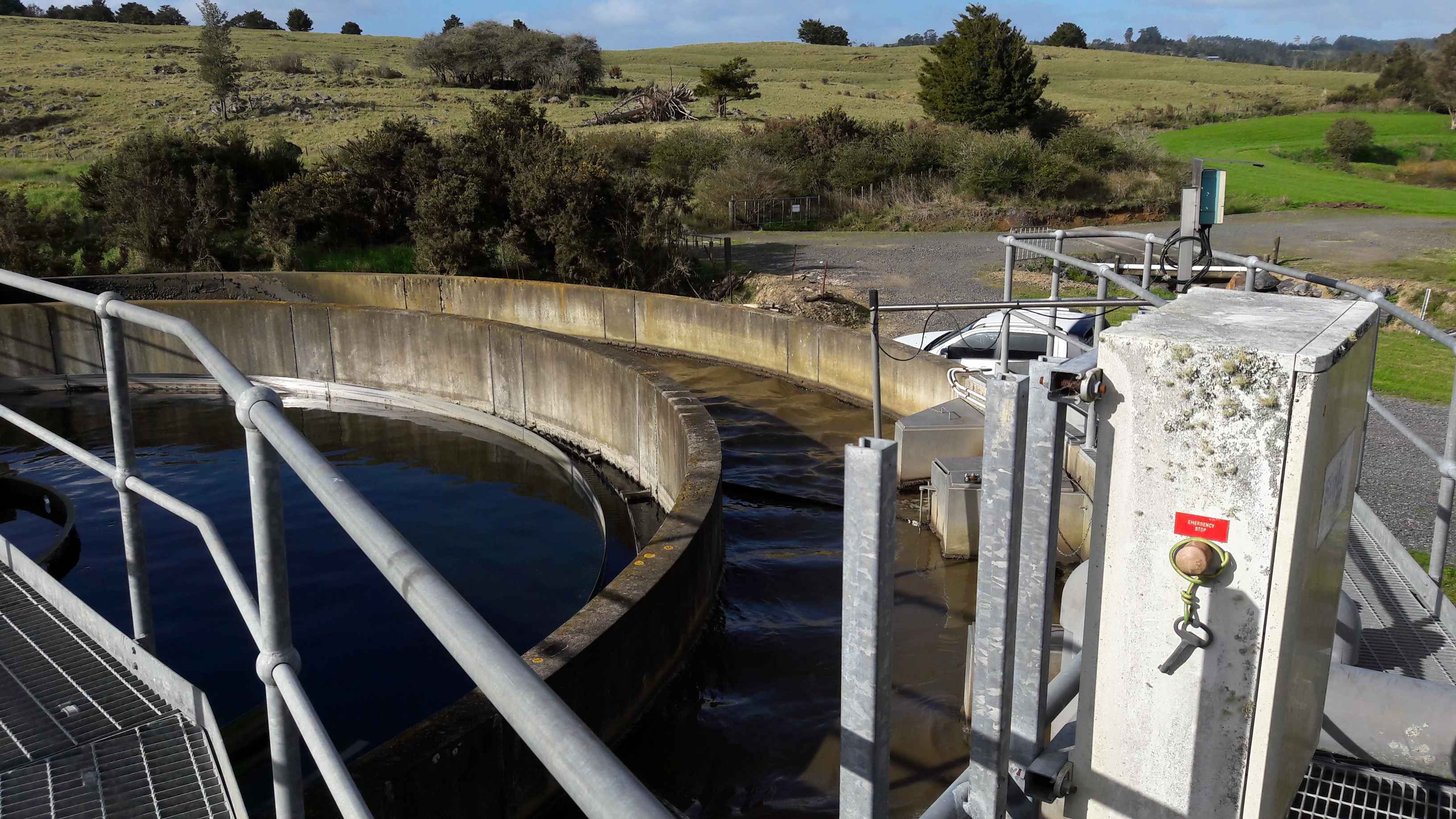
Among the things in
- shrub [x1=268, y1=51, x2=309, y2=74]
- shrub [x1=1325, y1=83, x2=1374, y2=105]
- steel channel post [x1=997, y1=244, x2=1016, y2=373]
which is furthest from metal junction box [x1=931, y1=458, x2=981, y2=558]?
shrub [x1=1325, y1=83, x2=1374, y2=105]

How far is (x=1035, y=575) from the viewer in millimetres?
2725

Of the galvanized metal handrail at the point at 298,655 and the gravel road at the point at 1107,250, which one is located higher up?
the galvanized metal handrail at the point at 298,655

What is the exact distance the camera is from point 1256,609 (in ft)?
8.82

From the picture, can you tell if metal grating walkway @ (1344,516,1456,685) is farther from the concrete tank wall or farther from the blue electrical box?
the concrete tank wall

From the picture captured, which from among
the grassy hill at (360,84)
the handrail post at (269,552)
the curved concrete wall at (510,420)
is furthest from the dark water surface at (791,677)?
the grassy hill at (360,84)

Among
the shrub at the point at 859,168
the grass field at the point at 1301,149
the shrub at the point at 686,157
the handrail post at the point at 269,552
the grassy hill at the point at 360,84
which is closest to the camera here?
the handrail post at the point at 269,552

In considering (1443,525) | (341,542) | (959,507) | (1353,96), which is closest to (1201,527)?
(1443,525)

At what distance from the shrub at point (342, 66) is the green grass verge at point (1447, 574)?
74.4 metres

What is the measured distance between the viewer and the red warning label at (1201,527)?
2.68 metres

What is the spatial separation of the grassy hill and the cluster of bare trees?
2.62 metres

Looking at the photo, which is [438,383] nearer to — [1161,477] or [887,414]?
[887,414]

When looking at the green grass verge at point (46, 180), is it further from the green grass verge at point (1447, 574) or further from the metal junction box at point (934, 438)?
the green grass verge at point (1447, 574)

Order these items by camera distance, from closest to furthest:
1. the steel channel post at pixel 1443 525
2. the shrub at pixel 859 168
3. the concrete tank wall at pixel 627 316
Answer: the steel channel post at pixel 1443 525 < the concrete tank wall at pixel 627 316 < the shrub at pixel 859 168

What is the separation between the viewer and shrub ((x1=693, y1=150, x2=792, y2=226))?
39812mm
